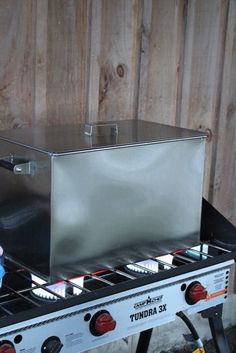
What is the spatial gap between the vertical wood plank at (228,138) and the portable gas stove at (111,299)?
87cm

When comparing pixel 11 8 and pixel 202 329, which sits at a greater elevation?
pixel 11 8

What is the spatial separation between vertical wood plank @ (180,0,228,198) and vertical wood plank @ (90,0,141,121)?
0.26 m

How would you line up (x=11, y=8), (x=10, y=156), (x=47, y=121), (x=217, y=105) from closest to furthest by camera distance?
(x=10, y=156) → (x=11, y=8) → (x=47, y=121) → (x=217, y=105)

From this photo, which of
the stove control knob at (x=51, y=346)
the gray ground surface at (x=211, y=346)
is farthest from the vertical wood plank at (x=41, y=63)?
the gray ground surface at (x=211, y=346)

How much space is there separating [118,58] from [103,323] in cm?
101

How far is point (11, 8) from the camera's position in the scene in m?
1.97

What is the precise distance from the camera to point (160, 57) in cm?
242

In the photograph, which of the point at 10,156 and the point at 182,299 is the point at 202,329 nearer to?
the point at 182,299

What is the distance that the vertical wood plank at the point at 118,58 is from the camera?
2229 millimetres

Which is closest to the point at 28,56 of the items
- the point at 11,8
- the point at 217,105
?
the point at 11,8

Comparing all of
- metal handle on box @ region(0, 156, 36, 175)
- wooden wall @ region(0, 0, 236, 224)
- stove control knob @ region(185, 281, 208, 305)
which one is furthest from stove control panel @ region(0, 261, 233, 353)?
wooden wall @ region(0, 0, 236, 224)

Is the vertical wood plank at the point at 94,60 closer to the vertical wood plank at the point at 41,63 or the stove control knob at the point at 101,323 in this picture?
the vertical wood plank at the point at 41,63

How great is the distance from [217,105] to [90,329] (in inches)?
54.3

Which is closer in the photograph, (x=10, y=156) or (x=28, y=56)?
(x=10, y=156)
